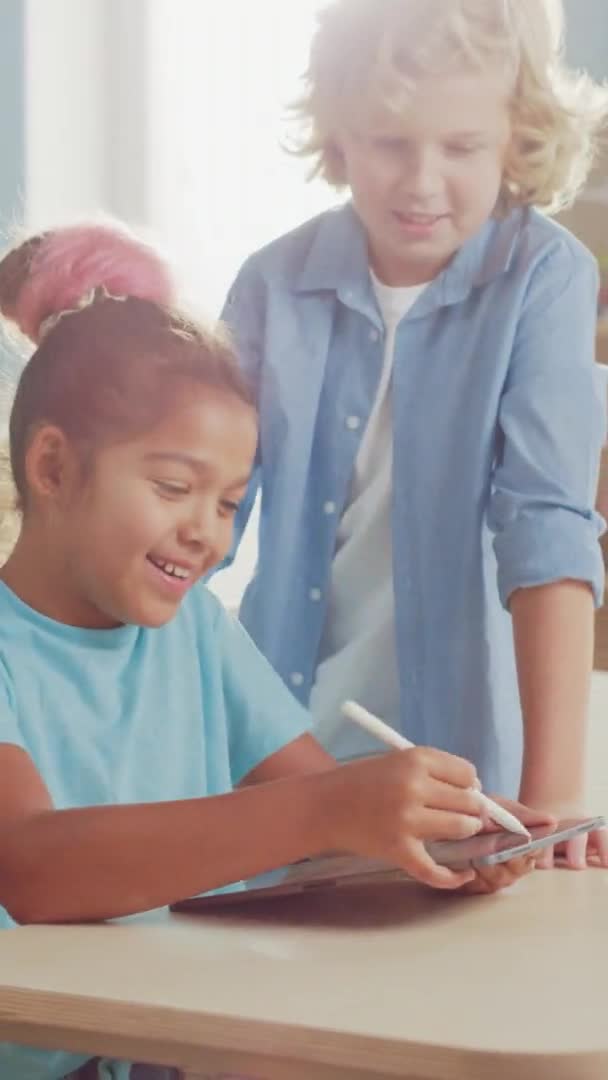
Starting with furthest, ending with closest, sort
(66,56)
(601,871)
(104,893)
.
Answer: (66,56), (601,871), (104,893)

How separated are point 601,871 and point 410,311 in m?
0.43

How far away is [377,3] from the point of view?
1.05 metres

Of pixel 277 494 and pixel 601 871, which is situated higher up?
pixel 277 494

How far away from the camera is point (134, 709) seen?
89 centimetres

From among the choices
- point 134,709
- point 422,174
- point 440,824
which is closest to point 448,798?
point 440,824

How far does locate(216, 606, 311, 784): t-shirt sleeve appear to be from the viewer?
971 millimetres

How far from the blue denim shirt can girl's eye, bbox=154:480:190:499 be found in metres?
0.16

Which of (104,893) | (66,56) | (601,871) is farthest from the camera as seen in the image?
(66,56)

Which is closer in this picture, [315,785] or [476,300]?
[315,785]

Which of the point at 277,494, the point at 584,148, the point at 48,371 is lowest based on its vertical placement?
the point at 277,494

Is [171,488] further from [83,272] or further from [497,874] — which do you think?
[497,874]

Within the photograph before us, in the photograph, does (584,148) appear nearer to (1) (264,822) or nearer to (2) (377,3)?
(2) (377,3)

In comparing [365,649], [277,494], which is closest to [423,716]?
[365,649]

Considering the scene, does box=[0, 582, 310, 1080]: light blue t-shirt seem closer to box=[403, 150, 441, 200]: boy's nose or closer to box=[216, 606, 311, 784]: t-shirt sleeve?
box=[216, 606, 311, 784]: t-shirt sleeve
